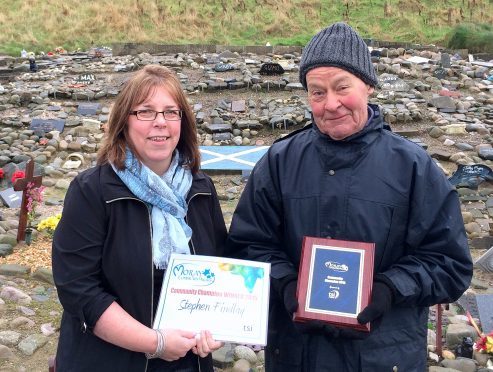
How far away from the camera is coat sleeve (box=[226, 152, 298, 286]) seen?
2.74m

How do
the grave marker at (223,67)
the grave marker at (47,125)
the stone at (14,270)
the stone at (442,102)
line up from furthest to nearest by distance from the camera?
the grave marker at (223,67), the stone at (442,102), the grave marker at (47,125), the stone at (14,270)

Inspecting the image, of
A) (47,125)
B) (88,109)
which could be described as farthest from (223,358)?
(88,109)

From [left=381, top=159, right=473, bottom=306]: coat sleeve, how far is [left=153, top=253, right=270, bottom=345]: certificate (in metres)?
0.56

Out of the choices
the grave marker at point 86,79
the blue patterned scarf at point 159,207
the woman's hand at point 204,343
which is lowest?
the grave marker at point 86,79

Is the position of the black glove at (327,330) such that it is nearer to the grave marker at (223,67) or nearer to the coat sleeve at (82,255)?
the coat sleeve at (82,255)

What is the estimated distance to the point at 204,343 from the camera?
2.49 metres

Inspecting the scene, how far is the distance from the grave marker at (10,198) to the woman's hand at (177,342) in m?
7.16

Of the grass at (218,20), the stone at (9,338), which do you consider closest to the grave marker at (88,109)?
the stone at (9,338)

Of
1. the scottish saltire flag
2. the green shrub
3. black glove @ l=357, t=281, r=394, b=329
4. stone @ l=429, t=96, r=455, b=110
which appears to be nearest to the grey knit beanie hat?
black glove @ l=357, t=281, r=394, b=329

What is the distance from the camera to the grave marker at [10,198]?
900 cm

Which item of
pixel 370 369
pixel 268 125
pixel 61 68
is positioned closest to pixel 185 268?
pixel 370 369

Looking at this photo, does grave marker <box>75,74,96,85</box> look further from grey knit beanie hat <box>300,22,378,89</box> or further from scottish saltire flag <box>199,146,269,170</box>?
grey knit beanie hat <box>300,22,378,89</box>

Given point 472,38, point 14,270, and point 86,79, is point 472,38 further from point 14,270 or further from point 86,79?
point 14,270

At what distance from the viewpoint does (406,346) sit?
2586mm
